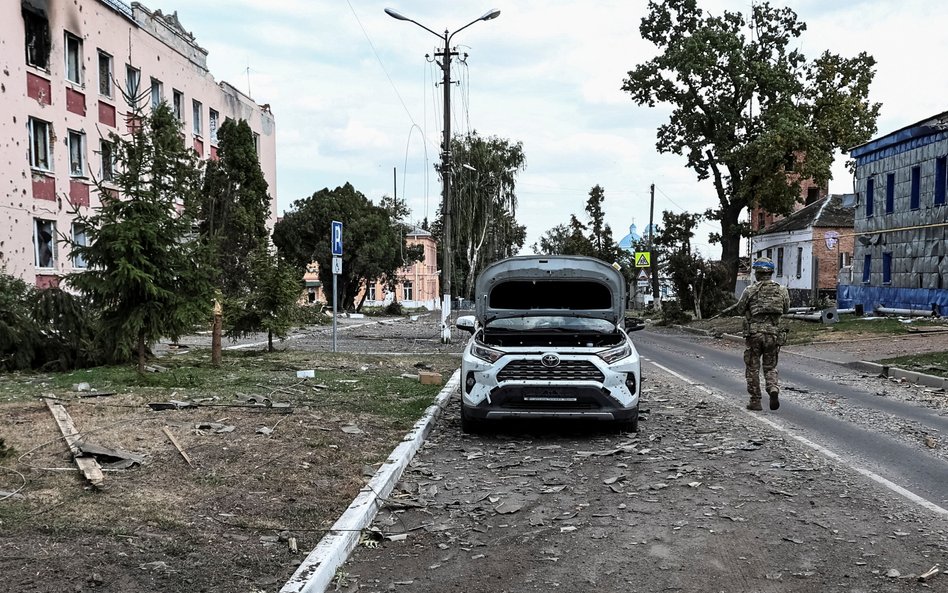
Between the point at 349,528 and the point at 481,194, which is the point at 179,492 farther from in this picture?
the point at 481,194

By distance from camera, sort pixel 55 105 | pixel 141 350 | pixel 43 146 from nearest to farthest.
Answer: pixel 141 350 → pixel 43 146 → pixel 55 105

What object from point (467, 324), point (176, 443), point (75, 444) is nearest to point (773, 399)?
point (467, 324)

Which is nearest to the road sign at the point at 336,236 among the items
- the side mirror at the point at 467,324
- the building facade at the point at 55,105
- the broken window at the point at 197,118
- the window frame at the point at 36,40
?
the building facade at the point at 55,105

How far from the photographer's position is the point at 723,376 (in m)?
15.5

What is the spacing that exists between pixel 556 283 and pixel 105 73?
2091 cm

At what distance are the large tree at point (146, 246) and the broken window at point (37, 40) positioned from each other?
1243 centimetres

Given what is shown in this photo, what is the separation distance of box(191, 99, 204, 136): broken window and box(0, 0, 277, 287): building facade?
121 inches

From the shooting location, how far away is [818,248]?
149ft

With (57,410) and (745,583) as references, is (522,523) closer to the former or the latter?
(745,583)

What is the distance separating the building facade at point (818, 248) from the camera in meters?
44.4

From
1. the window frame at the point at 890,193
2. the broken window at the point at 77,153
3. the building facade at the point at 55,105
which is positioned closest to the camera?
the building facade at the point at 55,105

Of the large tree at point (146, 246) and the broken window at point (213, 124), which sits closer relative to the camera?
the large tree at point (146, 246)

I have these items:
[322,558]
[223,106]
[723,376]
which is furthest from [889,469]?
[223,106]

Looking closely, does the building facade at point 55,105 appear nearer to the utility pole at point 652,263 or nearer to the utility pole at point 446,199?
the utility pole at point 446,199
